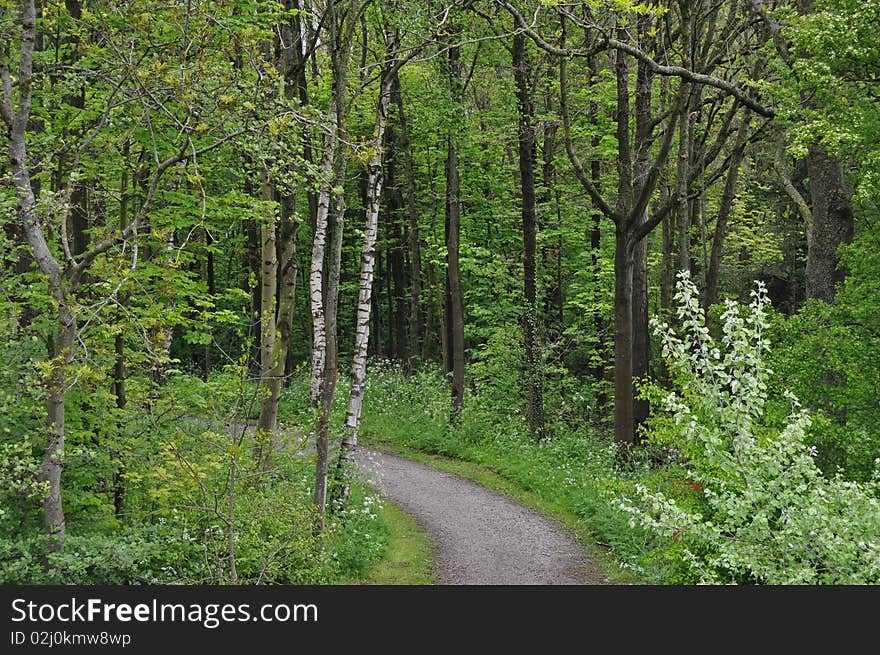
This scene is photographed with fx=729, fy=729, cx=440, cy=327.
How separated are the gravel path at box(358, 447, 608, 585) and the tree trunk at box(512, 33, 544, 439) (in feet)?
9.21

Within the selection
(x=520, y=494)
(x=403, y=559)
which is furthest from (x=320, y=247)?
(x=520, y=494)

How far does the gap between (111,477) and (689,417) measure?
695cm

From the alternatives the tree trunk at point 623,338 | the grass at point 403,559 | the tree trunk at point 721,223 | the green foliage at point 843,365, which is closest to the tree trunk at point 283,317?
the grass at point 403,559

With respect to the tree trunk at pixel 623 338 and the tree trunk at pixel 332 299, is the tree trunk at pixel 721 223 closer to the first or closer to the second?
the tree trunk at pixel 623 338

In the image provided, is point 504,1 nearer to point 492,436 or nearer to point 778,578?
point 492,436

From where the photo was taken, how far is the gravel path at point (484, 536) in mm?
9844

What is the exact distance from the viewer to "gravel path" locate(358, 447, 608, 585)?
984 cm

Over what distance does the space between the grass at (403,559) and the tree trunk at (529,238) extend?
5.40 meters

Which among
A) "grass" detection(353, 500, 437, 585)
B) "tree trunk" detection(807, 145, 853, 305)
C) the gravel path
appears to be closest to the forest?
"tree trunk" detection(807, 145, 853, 305)

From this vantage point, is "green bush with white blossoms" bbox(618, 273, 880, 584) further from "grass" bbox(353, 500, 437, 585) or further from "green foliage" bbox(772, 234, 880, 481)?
"grass" bbox(353, 500, 437, 585)

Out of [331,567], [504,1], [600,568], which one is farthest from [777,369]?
[504,1]

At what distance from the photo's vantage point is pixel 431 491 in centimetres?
1430

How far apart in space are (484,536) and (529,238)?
25.5 feet

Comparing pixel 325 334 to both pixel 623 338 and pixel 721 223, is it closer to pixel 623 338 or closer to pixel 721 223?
pixel 623 338
